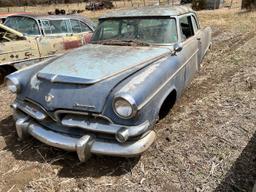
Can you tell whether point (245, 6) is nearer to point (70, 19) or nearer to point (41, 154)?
point (70, 19)

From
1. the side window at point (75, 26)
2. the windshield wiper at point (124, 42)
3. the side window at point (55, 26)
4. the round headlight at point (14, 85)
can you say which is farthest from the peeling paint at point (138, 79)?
the side window at point (75, 26)

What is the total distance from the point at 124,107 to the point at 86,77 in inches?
25.0

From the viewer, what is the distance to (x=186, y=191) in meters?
3.11

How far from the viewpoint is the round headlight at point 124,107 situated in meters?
3.17

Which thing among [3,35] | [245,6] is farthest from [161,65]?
[245,6]

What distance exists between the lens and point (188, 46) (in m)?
5.00

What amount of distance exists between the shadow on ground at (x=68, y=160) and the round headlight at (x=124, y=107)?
0.68 metres

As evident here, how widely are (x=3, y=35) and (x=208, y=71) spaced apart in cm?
456

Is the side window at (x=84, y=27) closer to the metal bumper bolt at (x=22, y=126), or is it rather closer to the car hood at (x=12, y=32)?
the car hood at (x=12, y=32)

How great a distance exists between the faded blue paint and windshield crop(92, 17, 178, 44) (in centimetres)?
25

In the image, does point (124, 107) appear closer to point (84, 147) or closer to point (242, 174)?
point (84, 147)

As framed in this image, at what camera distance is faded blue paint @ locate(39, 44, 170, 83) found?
3.67 m

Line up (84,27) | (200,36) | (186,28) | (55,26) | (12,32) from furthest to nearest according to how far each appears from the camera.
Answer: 1. (84,27)
2. (55,26)
3. (12,32)
4. (200,36)
5. (186,28)

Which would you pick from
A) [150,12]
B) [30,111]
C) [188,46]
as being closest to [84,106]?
[30,111]
